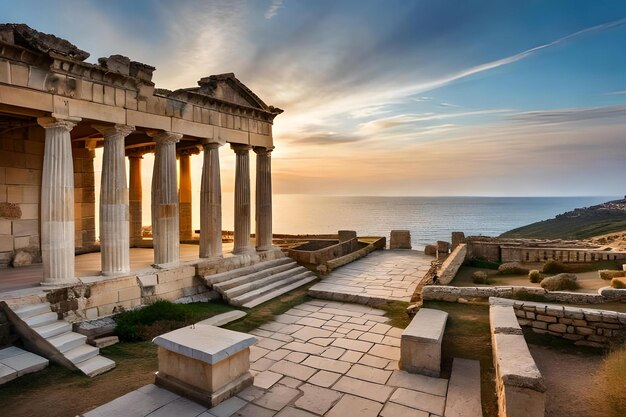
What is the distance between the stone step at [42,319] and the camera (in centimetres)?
736

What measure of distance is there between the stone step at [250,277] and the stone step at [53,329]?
13.5 ft

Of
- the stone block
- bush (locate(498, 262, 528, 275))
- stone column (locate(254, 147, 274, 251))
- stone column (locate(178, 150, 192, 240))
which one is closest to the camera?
bush (locate(498, 262, 528, 275))

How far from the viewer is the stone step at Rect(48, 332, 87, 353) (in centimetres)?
689

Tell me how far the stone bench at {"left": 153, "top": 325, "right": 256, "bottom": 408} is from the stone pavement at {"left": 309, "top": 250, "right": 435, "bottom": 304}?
232 inches

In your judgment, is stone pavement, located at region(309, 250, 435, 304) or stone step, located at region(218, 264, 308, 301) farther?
stone pavement, located at region(309, 250, 435, 304)

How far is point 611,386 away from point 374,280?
835cm

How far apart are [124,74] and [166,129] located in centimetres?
184

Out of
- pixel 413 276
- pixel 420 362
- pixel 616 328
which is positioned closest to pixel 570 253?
pixel 413 276

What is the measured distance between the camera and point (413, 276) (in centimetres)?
1414

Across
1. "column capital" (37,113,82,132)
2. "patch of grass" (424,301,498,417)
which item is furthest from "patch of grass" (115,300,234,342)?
"patch of grass" (424,301,498,417)

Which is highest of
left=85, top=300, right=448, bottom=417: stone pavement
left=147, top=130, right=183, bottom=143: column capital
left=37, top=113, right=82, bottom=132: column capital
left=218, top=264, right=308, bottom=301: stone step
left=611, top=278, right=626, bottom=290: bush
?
left=147, top=130, right=183, bottom=143: column capital

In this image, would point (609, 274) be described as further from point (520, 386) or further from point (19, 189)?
point (19, 189)

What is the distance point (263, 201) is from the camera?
14.6 meters

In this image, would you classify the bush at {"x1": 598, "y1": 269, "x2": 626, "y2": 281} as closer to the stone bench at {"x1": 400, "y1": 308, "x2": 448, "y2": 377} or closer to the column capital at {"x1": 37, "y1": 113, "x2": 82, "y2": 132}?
the stone bench at {"x1": 400, "y1": 308, "x2": 448, "y2": 377}
